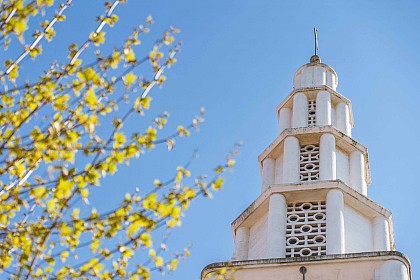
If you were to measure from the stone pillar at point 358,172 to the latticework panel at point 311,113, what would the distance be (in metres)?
1.76

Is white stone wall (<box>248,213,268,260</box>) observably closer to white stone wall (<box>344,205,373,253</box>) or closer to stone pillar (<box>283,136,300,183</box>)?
stone pillar (<box>283,136,300,183</box>)

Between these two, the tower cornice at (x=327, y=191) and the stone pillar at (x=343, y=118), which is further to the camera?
the stone pillar at (x=343, y=118)

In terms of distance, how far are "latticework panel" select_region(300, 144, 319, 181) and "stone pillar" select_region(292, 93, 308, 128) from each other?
127 centimetres

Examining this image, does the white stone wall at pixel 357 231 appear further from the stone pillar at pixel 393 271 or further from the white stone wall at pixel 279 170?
the white stone wall at pixel 279 170

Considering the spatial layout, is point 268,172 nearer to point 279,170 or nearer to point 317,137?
point 279,170

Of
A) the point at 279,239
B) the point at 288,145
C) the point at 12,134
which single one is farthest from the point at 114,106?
the point at 288,145

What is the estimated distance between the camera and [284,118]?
1106 inches

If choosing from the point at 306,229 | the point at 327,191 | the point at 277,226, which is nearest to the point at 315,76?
the point at 327,191

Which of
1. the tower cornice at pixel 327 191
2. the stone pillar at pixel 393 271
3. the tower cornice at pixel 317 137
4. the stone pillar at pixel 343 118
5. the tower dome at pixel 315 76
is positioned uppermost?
the tower dome at pixel 315 76

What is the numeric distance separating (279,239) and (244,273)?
1.82 metres

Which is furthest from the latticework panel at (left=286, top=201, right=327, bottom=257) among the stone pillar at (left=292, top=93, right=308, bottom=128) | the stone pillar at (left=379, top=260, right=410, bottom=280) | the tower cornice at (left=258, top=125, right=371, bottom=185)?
the stone pillar at (left=292, top=93, right=308, bottom=128)

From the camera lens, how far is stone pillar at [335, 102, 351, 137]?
2707 cm

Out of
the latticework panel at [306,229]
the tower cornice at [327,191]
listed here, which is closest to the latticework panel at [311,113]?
the tower cornice at [327,191]

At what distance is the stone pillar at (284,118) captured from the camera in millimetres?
27625
